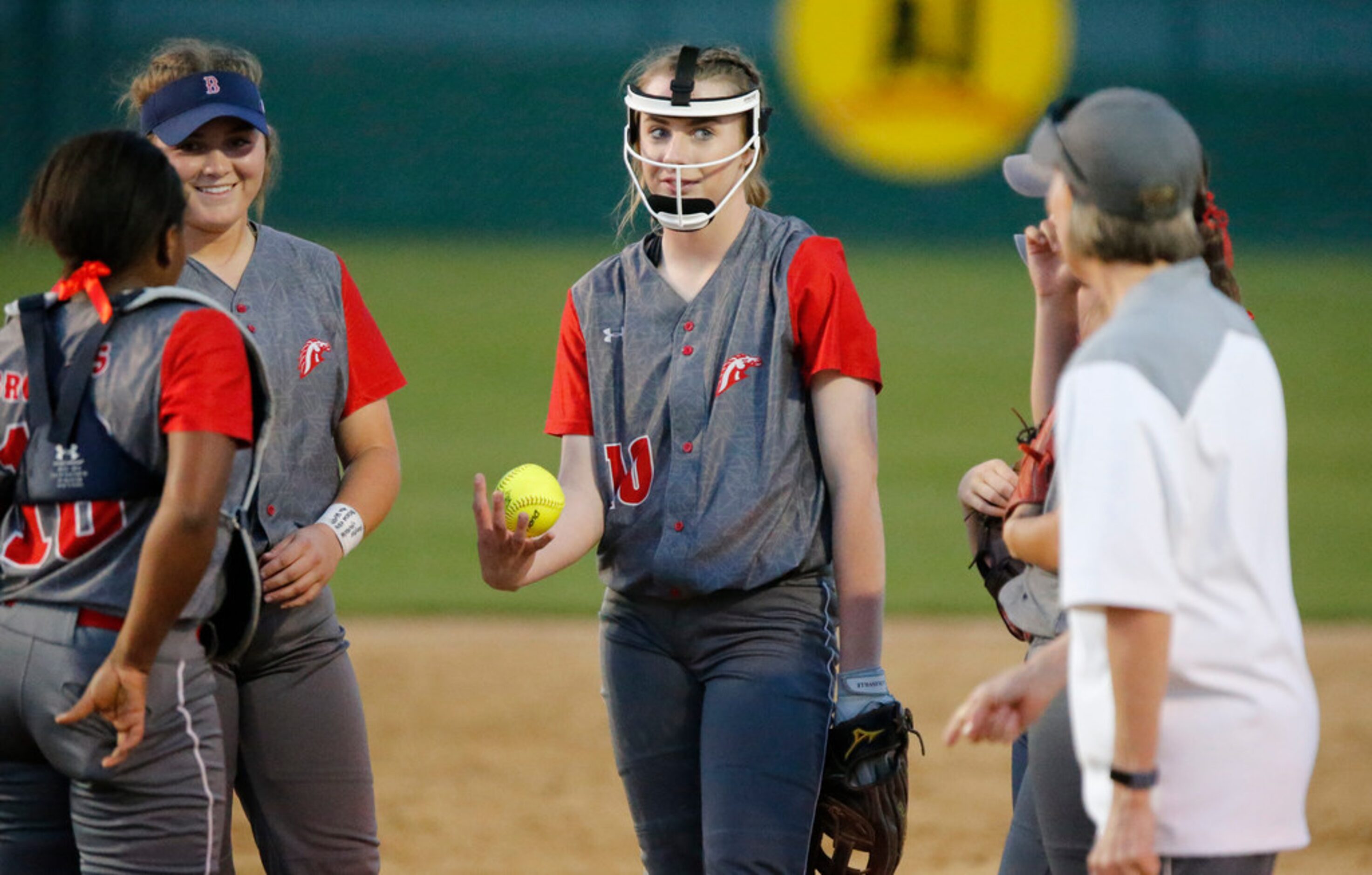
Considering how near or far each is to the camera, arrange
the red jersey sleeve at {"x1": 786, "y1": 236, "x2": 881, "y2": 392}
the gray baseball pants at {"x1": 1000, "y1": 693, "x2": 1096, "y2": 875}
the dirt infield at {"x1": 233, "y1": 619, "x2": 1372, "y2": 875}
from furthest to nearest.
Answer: the dirt infield at {"x1": 233, "y1": 619, "x2": 1372, "y2": 875} → the red jersey sleeve at {"x1": 786, "y1": 236, "x2": 881, "y2": 392} → the gray baseball pants at {"x1": 1000, "y1": 693, "x2": 1096, "y2": 875}

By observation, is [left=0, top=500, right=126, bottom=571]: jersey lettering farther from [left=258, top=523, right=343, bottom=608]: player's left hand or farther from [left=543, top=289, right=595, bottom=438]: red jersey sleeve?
[left=543, top=289, right=595, bottom=438]: red jersey sleeve

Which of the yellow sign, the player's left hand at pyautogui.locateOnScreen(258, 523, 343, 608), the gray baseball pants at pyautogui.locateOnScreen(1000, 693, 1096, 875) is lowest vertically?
the yellow sign

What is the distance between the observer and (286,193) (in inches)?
917

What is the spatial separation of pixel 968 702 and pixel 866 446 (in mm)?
952

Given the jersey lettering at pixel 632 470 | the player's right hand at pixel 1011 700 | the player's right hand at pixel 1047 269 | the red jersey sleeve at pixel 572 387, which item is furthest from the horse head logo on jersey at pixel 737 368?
the player's right hand at pixel 1011 700

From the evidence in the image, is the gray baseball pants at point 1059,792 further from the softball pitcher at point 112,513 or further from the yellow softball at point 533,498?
the softball pitcher at point 112,513

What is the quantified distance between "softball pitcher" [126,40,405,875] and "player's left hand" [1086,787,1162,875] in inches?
65.7

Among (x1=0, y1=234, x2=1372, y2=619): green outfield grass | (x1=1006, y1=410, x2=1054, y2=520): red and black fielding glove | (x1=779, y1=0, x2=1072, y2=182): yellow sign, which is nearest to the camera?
(x1=1006, y1=410, x2=1054, y2=520): red and black fielding glove

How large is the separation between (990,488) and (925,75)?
1924 centimetres

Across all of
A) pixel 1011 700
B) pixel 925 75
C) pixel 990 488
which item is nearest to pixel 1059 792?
pixel 1011 700

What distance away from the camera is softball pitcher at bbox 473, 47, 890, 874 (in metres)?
3.09

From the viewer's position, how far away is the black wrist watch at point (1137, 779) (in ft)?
6.79

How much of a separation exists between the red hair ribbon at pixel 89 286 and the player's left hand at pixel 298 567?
2.40ft

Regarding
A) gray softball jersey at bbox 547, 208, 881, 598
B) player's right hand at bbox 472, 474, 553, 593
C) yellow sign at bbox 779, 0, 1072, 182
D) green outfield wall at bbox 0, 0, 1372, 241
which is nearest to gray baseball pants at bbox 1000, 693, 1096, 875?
gray softball jersey at bbox 547, 208, 881, 598
